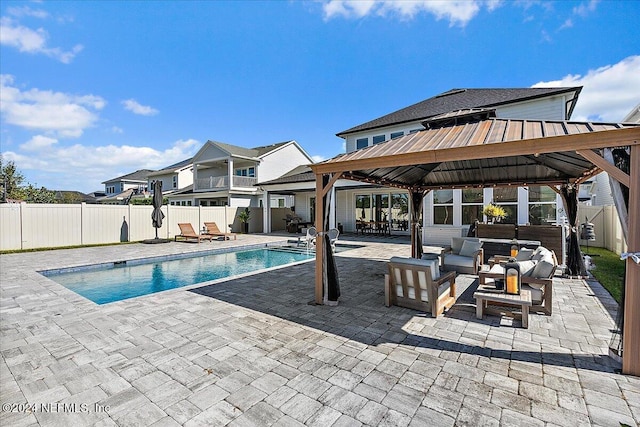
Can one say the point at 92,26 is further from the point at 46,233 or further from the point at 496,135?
the point at 496,135

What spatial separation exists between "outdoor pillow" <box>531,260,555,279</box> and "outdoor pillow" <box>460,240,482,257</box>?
2550 millimetres

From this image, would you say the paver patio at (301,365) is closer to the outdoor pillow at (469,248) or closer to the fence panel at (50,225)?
the outdoor pillow at (469,248)

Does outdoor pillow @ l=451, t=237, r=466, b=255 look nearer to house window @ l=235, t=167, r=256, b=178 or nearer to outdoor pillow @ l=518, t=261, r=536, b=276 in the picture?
outdoor pillow @ l=518, t=261, r=536, b=276

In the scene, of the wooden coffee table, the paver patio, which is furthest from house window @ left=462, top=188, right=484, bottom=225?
the wooden coffee table

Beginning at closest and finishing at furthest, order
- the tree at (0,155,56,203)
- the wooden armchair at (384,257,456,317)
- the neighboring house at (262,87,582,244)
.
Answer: the wooden armchair at (384,257,456,317) → the neighboring house at (262,87,582,244) → the tree at (0,155,56,203)

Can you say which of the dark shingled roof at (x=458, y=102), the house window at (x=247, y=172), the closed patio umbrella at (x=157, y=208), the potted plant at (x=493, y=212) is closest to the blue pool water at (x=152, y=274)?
the closed patio umbrella at (x=157, y=208)

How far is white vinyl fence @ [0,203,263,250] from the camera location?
11656mm

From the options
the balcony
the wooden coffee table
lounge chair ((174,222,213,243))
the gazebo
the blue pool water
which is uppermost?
the balcony

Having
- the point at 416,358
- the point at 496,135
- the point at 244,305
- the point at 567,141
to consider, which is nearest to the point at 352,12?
the point at 496,135

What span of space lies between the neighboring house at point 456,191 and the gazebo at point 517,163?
156 cm

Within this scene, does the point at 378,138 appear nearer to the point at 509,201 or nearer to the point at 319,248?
the point at 509,201

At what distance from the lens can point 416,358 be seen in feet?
11.1

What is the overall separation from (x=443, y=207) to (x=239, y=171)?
1699cm

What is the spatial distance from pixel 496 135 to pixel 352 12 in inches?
335
